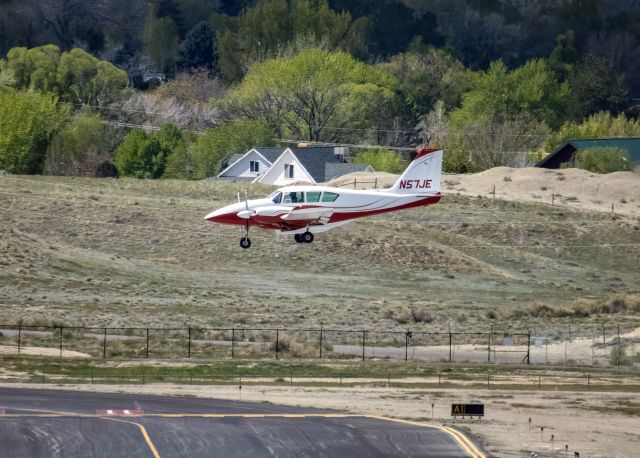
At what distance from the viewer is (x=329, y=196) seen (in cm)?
8050

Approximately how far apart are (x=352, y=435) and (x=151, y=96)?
14168 centimetres

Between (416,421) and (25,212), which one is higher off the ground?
(25,212)

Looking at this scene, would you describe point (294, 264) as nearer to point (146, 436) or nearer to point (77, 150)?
point (77, 150)

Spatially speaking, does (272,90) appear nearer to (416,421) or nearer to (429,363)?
(429,363)

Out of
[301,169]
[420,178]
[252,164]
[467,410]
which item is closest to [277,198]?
[420,178]

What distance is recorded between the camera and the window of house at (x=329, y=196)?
80188 millimetres

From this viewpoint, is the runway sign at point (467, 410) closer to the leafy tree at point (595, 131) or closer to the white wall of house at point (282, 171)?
the white wall of house at point (282, 171)

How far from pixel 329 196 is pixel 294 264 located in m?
34.0

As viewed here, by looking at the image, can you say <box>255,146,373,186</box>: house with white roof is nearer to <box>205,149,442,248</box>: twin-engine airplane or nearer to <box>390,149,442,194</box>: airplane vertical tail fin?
<box>390,149,442,194</box>: airplane vertical tail fin

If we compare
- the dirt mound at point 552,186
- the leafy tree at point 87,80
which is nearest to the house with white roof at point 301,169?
the dirt mound at point 552,186

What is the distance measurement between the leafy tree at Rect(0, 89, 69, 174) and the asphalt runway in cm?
8846

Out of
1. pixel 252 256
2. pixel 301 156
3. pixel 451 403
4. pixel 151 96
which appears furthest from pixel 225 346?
pixel 151 96

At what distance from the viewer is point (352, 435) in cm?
6044

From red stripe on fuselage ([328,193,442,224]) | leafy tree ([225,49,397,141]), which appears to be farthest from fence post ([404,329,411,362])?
leafy tree ([225,49,397,141])
